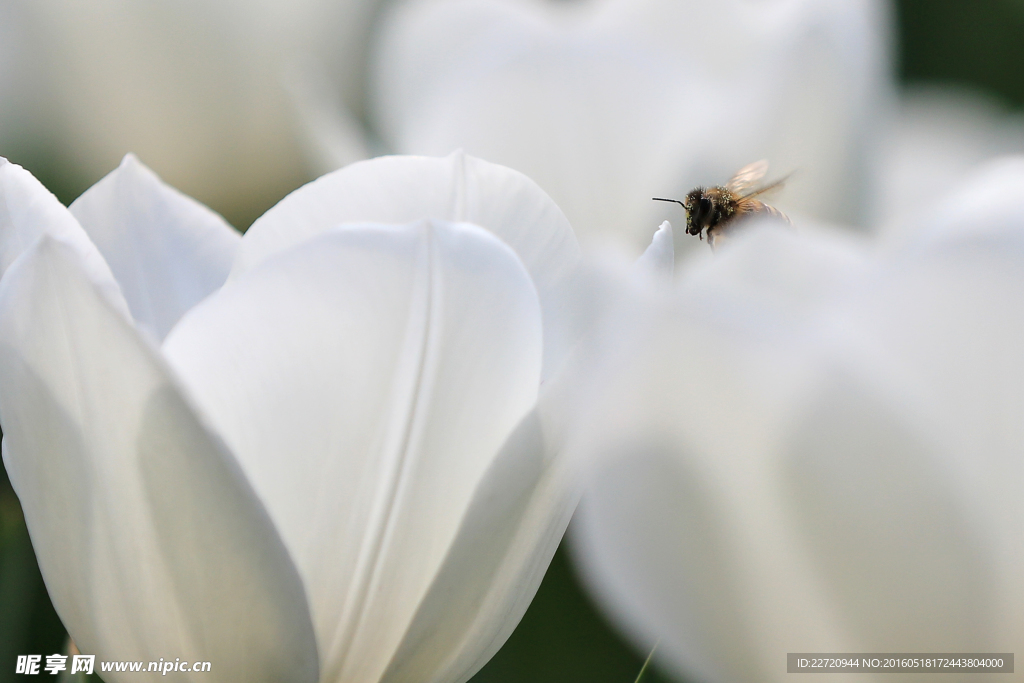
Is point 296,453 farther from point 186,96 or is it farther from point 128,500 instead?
point 186,96

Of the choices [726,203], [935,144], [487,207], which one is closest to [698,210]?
[726,203]

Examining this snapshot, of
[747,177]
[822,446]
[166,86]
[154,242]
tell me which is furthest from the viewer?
[166,86]

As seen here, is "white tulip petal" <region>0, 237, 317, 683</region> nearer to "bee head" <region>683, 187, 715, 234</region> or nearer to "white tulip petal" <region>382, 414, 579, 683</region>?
"white tulip petal" <region>382, 414, 579, 683</region>

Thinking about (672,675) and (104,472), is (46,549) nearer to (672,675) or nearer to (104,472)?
(104,472)

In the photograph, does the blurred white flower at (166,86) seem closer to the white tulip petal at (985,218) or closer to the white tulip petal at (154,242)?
the white tulip petal at (154,242)

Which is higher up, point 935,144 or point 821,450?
point 821,450

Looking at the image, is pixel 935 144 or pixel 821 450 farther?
pixel 935 144

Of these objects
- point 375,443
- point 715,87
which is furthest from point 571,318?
point 715,87

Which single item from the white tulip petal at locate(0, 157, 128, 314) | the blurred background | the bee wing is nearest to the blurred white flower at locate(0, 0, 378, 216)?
the blurred background
